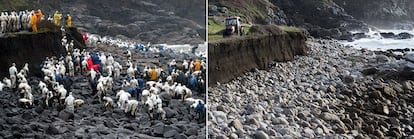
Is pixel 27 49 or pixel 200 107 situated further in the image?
pixel 200 107

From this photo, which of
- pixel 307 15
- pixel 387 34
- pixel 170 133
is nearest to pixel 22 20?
pixel 170 133

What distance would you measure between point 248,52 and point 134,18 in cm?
241

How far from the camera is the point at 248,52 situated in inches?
165

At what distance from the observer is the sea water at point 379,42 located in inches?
175

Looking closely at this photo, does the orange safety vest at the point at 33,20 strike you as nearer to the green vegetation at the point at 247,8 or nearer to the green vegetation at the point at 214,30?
the green vegetation at the point at 214,30

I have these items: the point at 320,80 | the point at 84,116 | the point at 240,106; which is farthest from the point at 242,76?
the point at 84,116

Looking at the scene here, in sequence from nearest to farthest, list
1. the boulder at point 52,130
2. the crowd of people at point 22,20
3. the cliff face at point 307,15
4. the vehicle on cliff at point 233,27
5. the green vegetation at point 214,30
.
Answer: the crowd of people at point 22,20
the boulder at point 52,130
the green vegetation at point 214,30
the vehicle on cliff at point 233,27
the cliff face at point 307,15

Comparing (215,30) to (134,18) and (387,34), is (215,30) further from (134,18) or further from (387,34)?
(387,34)

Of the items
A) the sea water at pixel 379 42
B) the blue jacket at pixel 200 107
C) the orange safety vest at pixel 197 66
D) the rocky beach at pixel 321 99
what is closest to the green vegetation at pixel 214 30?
the rocky beach at pixel 321 99

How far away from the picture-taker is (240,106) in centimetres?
382

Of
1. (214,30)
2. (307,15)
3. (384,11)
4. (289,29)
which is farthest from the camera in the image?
(289,29)

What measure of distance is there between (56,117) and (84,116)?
10 centimetres

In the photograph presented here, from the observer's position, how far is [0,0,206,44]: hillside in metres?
1.81

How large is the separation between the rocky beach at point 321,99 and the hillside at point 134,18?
4.80 ft
